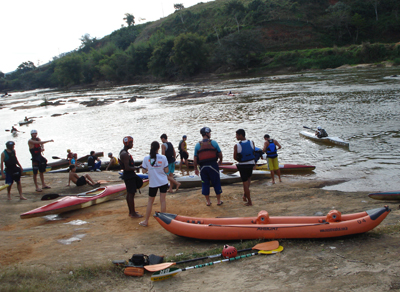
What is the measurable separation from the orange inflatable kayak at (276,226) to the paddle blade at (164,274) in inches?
42.3

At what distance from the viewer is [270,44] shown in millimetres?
68812

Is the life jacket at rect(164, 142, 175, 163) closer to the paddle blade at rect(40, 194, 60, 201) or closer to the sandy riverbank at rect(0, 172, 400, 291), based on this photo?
the sandy riverbank at rect(0, 172, 400, 291)

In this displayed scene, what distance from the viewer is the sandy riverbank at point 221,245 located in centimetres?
383

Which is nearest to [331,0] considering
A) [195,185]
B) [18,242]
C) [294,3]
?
[294,3]

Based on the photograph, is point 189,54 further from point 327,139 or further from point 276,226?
point 276,226

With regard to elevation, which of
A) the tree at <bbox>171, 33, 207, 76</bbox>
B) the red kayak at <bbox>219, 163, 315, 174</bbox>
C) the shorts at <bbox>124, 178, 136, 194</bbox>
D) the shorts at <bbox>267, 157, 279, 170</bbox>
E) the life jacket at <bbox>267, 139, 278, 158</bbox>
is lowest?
the red kayak at <bbox>219, 163, 315, 174</bbox>

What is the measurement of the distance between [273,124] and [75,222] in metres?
15.3

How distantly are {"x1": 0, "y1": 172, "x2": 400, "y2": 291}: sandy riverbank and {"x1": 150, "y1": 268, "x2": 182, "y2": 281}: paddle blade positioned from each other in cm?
6

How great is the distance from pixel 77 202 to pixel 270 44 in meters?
67.8

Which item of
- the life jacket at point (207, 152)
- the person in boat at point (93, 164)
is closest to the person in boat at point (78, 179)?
the person in boat at point (93, 164)

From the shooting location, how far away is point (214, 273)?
4.19m

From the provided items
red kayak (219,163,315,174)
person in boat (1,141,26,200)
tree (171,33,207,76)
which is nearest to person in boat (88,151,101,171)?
person in boat (1,141,26,200)

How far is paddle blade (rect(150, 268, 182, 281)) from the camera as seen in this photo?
410cm

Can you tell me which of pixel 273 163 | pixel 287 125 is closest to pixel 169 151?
pixel 273 163
